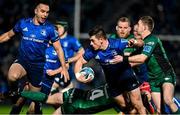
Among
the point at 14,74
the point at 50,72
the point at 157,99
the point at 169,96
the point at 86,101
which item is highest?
the point at 14,74

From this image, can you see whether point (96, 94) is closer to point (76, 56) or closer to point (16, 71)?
point (16, 71)

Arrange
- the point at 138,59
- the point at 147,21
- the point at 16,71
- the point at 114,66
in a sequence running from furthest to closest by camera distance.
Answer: the point at 147,21
the point at 16,71
the point at 138,59
the point at 114,66

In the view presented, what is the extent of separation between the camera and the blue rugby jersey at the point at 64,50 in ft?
43.0

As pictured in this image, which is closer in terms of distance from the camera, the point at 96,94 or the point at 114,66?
the point at 96,94

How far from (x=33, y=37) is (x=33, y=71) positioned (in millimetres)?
652

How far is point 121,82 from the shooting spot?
11.2 meters

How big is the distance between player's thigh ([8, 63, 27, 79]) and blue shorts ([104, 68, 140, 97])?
1480 mm

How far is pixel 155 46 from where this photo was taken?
456 inches

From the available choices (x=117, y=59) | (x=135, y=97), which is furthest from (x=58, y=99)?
(x=135, y=97)

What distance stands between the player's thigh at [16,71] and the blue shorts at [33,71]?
0.09 meters

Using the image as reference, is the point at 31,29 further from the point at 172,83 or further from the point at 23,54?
the point at 172,83

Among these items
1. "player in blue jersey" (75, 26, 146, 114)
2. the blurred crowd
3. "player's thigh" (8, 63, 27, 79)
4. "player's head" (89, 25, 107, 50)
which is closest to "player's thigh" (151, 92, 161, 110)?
"player in blue jersey" (75, 26, 146, 114)

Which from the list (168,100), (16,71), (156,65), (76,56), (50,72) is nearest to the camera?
(16,71)

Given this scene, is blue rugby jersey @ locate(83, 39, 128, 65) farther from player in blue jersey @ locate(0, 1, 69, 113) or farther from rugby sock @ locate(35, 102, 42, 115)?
rugby sock @ locate(35, 102, 42, 115)
